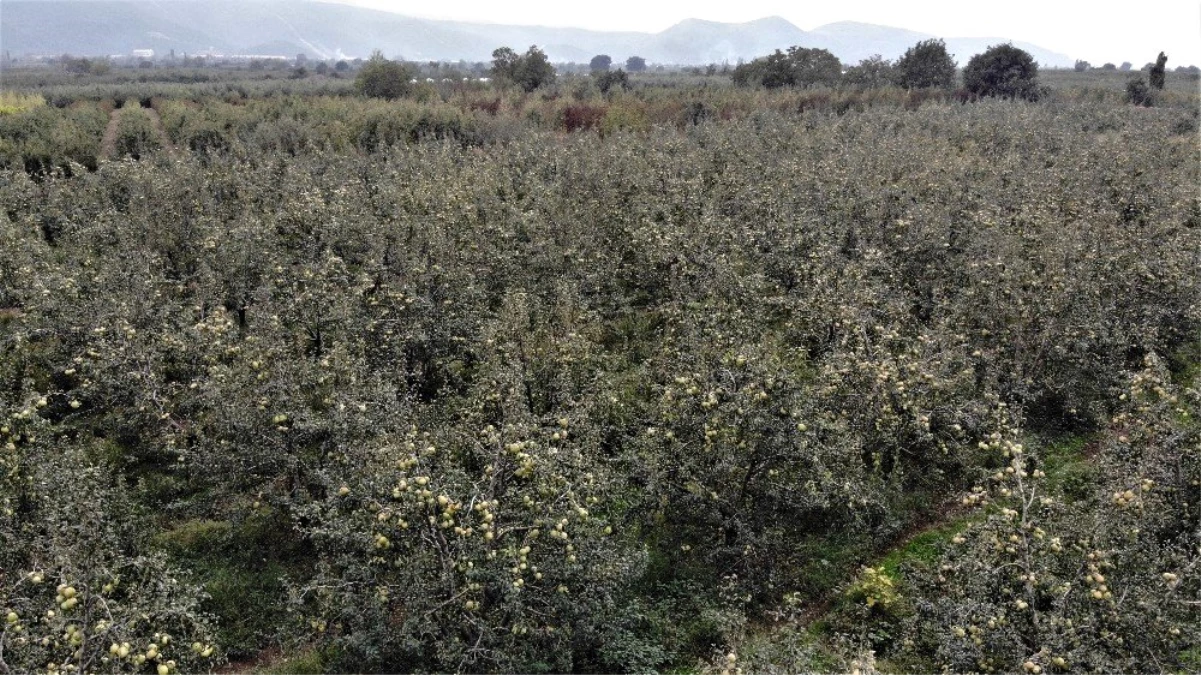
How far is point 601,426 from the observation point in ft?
42.9

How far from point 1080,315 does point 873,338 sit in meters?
5.03

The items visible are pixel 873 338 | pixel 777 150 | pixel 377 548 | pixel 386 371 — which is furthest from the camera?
pixel 777 150

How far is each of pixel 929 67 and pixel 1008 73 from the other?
7834mm

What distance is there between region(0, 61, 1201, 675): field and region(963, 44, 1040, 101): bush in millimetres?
43939

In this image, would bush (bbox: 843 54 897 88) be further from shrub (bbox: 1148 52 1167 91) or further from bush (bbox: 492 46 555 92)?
bush (bbox: 492 46 555 92)

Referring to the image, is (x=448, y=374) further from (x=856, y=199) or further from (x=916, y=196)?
(x=916, y=196)

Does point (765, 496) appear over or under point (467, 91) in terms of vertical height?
under

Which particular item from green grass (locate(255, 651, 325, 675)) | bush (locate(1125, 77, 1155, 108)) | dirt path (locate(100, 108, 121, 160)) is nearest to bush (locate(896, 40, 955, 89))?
bush (locate(1125, 77, 1155, 108))

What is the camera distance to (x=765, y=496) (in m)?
11.8

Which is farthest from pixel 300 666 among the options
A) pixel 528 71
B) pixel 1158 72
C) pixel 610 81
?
pixel 1158 72

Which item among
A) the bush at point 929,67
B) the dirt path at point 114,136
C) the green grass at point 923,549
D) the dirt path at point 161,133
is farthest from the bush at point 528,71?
the green grass at point 923,549

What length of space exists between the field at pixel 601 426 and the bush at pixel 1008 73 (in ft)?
144

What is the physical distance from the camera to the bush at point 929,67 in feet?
226

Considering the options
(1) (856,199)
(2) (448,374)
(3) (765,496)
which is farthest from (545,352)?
(1) (856,199)
